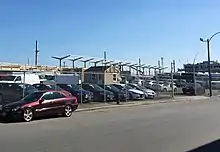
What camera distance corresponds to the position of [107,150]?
371 inches

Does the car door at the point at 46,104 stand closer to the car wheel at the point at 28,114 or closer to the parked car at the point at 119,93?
the car wheel at the point at 28,114

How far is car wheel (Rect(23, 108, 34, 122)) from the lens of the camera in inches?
698

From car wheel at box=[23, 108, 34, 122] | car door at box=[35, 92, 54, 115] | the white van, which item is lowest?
car wheel at box=[23, 108, 34, 122]

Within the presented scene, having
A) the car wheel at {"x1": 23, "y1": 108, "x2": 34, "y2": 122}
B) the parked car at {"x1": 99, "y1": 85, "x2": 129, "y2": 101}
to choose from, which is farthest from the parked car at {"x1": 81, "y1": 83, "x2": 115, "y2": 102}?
the car wheel at {"x1": 23, "y1": 108, "x2": 34, "y2": 122}

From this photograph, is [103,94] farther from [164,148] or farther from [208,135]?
[164,148]

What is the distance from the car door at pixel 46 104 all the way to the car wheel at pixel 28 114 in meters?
0.40

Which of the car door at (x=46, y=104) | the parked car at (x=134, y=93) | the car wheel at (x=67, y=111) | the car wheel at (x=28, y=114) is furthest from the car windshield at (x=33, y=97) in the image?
the parked car at (x=134, y=93)

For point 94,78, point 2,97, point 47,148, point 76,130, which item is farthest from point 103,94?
point 47,148

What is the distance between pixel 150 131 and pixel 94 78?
104ft

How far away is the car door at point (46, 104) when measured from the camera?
61.2 ft

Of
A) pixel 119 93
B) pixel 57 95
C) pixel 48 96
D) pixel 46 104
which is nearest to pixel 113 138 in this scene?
pixel 46 104

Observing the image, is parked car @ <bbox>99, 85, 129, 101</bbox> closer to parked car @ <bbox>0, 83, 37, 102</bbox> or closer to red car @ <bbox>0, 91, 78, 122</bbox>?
parked car @ <bbox>0, 83, 37, 102</bbox>

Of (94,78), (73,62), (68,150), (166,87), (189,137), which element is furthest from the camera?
(73,62)

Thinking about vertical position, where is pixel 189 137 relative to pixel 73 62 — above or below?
below
